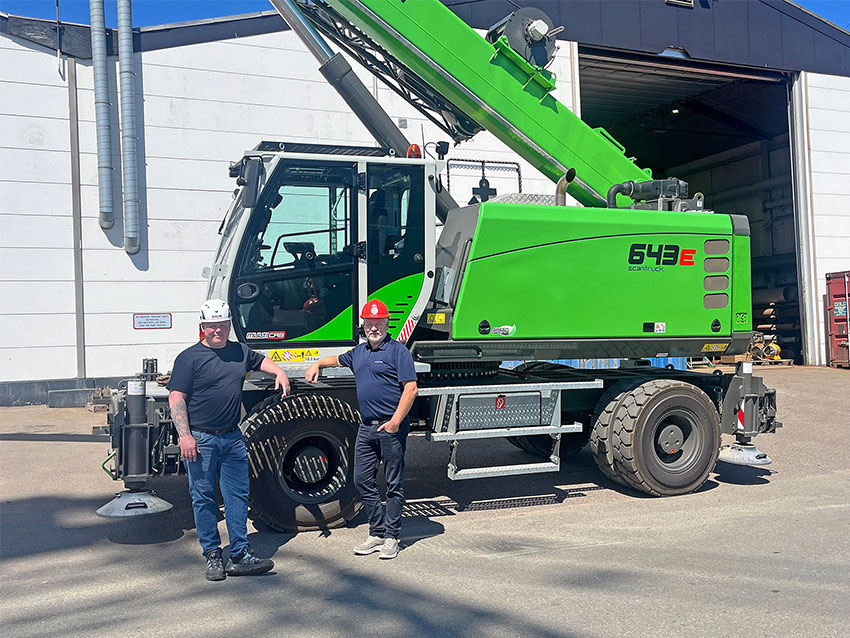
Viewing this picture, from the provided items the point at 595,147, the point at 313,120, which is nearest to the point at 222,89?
the point at 313,120

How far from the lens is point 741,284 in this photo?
307 inches

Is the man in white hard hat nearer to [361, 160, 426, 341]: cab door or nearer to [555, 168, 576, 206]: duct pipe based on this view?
[361, 160, 426, 341]: cab door

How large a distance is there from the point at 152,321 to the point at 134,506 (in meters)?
8.68

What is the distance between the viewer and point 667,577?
5020 millimetres

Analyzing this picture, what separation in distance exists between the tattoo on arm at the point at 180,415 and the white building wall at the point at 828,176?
19.2 m

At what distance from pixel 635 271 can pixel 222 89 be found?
408 inches

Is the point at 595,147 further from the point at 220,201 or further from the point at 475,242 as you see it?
the point at 220,201

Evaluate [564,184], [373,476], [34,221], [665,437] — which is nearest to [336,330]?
[373,476]

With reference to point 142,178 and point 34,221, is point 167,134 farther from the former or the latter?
point 34,221

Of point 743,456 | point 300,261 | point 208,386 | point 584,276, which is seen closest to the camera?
point 208,386

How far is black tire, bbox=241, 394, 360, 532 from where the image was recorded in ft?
19.9

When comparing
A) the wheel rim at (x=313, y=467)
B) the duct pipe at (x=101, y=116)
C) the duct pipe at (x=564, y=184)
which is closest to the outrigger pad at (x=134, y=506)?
the wheel rim at (x=313, y=467)

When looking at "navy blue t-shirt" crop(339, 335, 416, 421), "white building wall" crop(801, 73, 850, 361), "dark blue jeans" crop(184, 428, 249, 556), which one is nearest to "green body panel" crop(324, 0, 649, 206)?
"navy blue t-shirt" crop(339, 335, 416, 421)

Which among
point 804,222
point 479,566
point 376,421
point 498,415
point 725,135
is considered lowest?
point 479,566
